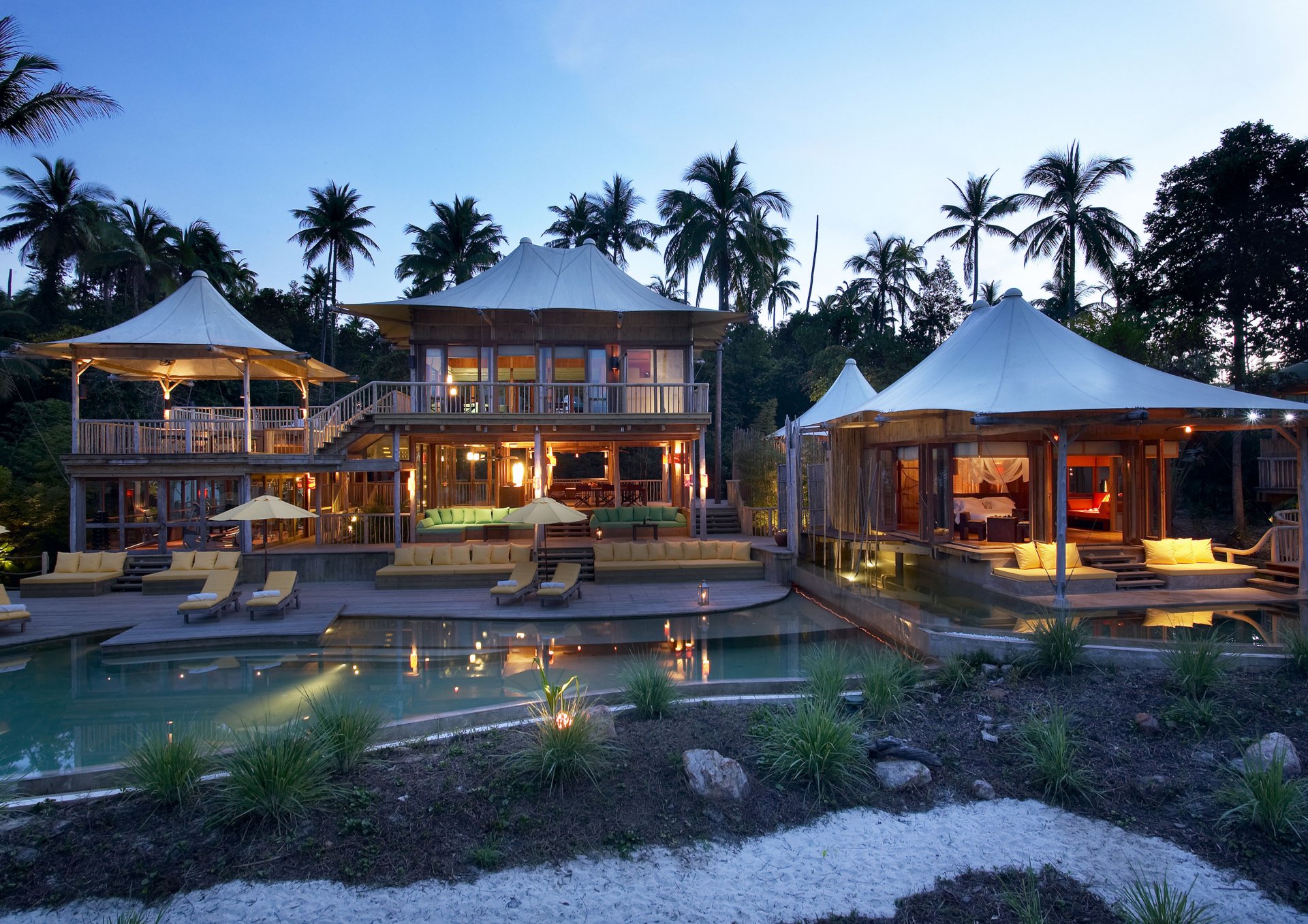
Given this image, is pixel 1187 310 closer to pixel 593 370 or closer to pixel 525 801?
pixel 593 370

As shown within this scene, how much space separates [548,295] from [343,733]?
55.6 ft

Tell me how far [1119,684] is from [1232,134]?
21.1m

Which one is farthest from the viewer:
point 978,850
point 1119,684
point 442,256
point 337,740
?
point 442,256

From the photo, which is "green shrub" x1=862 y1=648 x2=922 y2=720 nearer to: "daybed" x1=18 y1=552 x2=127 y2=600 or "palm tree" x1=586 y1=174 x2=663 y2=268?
"daybed" x1=18 y1=552 x2=127 y2=600

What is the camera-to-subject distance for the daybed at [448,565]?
15.8m

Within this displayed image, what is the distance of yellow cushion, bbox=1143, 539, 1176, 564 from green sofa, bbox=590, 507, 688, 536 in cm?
1097

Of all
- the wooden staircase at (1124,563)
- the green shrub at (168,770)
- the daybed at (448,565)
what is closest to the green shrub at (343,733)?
the green shrub at (168,770)

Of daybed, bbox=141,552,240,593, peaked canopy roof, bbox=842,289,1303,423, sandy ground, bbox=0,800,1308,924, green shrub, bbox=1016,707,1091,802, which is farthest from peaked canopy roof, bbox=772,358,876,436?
sandy ground, bbox=0,800,1308,924

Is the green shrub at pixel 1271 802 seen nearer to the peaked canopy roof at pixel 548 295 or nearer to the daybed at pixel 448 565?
the daybed at pixel 448 565

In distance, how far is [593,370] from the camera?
22047mm

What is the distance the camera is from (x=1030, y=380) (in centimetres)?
1298

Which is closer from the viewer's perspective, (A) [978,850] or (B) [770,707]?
(A) [978,850]

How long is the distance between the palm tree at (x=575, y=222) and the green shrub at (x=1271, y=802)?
1334 inches

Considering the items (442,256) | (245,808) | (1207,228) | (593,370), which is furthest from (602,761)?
(442,256)
